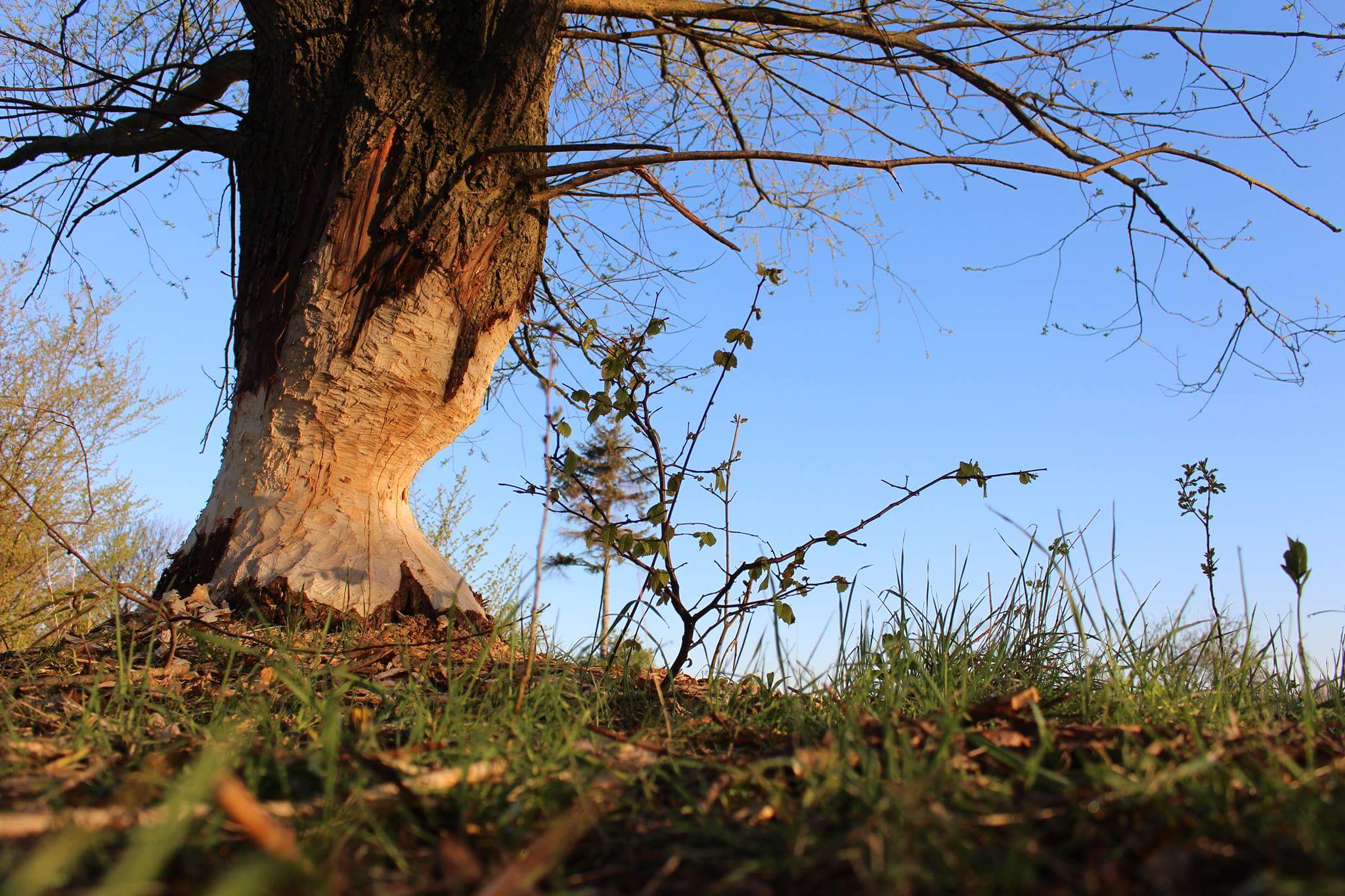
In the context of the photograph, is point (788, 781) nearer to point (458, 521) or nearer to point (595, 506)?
point (595, 506)

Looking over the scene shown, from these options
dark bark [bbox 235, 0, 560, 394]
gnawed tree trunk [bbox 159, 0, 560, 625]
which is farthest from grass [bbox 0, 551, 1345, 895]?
dark bark [bbox 235, 0, 560, 394]

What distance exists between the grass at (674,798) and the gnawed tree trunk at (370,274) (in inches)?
59.7

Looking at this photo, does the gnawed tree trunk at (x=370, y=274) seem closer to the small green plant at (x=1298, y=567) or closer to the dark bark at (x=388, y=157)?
the dark bark at (x=388, y=157)

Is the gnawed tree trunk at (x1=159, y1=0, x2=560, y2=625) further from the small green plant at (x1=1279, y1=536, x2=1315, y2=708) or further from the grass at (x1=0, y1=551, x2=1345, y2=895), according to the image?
the small green plant at (x1=1279, y1=536, x2=1315, y2=708)

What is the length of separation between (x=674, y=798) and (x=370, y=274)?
3.06 m

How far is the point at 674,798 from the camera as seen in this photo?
4.83 feet

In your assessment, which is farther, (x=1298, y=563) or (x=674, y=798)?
(x=1298, y=563)

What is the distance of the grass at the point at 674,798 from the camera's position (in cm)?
103

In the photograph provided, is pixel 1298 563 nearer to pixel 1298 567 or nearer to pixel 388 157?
pixel 1298 567

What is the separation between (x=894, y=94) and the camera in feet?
18.5

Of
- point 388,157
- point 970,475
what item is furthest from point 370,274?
point 970,475

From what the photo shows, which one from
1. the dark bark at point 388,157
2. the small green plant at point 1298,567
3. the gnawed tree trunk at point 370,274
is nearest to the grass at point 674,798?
the small green plant at point 1298,567

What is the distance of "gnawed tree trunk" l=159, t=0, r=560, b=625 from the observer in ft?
12.6

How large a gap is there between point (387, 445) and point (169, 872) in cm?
304
